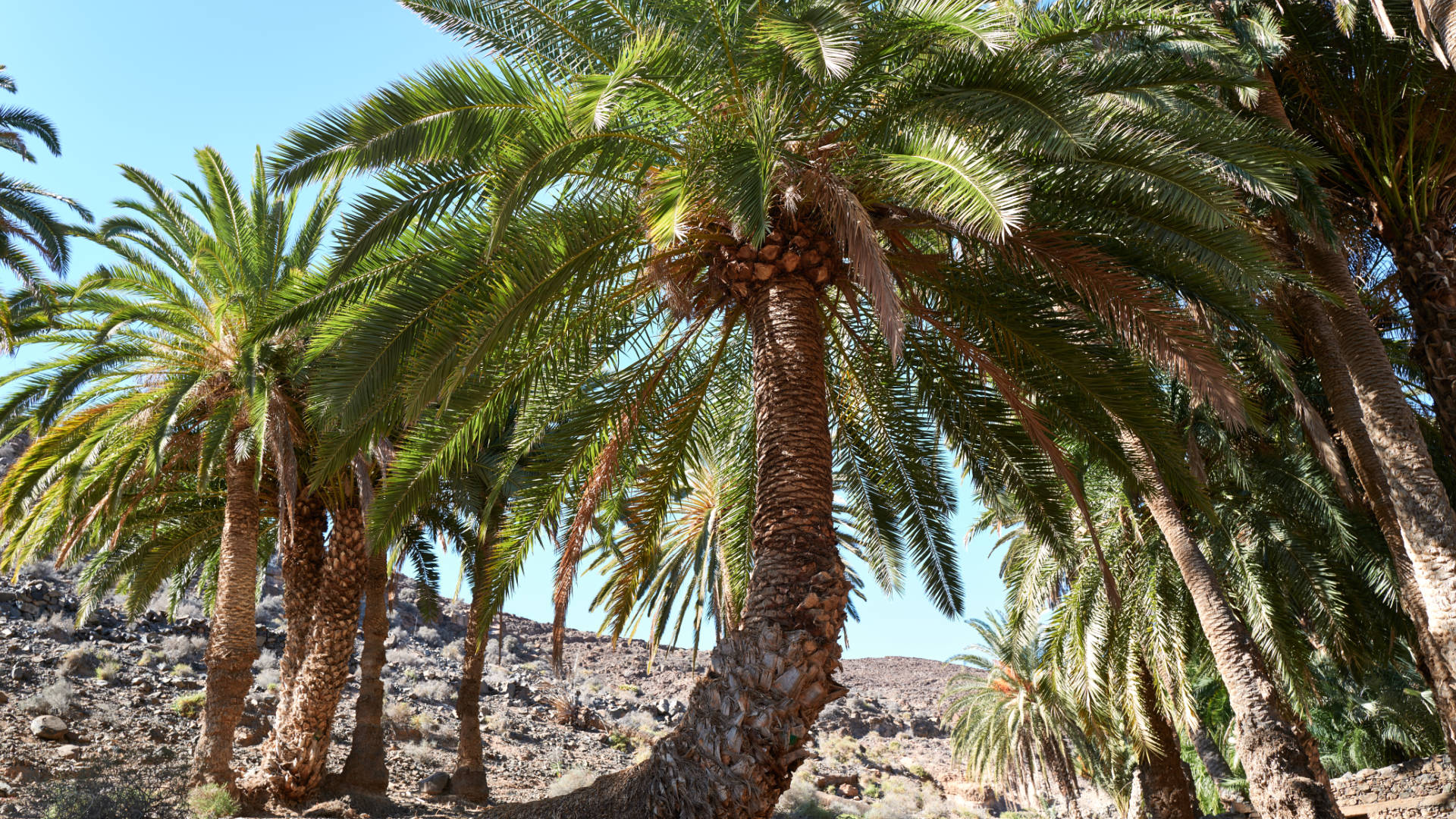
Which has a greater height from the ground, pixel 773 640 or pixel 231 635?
pixel 231 635

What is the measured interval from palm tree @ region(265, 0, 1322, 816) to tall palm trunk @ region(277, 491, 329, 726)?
517 cm

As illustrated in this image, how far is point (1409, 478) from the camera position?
8.75 metres

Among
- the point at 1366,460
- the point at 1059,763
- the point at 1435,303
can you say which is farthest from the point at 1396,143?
the point at 1059,763

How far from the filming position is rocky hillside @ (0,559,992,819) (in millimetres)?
13938

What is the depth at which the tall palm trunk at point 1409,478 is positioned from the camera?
27.6 feet

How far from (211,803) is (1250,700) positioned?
12177 millimetres

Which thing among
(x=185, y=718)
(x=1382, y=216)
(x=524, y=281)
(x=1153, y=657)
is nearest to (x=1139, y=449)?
(x=1382, y=216)

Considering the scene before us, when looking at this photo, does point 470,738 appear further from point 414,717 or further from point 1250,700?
point 1250,700

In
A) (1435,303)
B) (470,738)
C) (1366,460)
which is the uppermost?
(1435,303)

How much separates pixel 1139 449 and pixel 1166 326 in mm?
4491

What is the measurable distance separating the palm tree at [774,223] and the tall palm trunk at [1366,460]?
342cm

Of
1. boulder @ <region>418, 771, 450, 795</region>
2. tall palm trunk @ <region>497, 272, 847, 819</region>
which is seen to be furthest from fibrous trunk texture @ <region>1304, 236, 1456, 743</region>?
boulder @ <region>418, 771, 450, 795</region>

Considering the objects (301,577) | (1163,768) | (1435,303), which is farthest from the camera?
(1163,768)

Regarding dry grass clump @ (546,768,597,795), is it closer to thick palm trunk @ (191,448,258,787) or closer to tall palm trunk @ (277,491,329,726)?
tall palm trunk @ (277,491,329,726)
